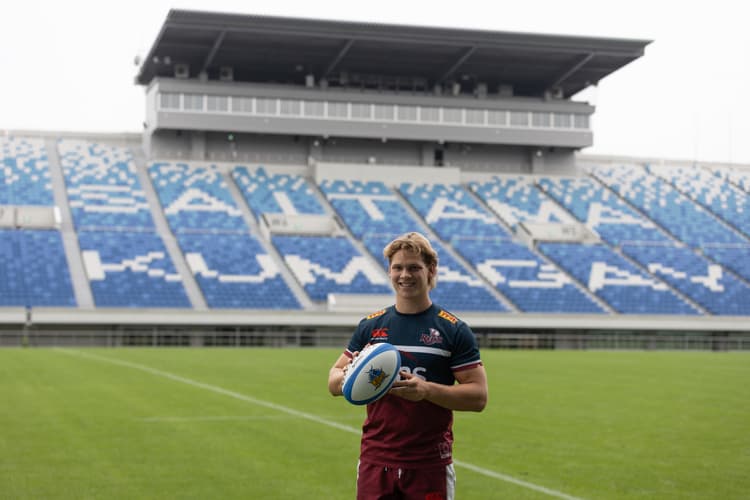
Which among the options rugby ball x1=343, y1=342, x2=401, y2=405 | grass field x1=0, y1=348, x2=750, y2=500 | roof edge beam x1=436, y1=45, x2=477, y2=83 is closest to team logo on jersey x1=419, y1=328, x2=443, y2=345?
rugby ball x1=343, y1=342, x2=401, y2=405

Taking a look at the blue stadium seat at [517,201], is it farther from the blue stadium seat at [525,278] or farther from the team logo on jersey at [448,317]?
the team logo on jersey at [448,317]

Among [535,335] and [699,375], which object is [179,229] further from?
[699,375]

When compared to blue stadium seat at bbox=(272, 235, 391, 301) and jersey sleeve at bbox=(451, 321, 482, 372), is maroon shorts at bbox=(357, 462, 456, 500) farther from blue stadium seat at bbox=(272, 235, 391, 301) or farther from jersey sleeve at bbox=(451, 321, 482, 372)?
blue stadium seat at bbox=(272, 235, 391, 301)

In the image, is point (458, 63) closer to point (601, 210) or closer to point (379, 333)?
point (601, 210)

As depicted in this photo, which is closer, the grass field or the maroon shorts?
the maroon shorts

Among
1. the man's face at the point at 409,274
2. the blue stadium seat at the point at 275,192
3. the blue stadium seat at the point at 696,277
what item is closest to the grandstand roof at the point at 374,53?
the blue stadium seat at the point at 275,192

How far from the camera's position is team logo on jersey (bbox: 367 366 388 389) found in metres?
5.01

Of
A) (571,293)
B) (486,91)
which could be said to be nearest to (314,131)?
(486,91)

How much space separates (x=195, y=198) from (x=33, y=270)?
11.9 m

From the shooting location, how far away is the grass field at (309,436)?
10305 millimetres

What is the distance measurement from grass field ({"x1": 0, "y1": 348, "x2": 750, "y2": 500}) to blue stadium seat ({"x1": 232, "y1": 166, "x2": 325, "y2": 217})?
27.3m

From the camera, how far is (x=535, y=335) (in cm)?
4341

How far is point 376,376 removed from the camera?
502 centimetres

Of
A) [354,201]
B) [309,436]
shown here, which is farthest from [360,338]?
[354,201]
